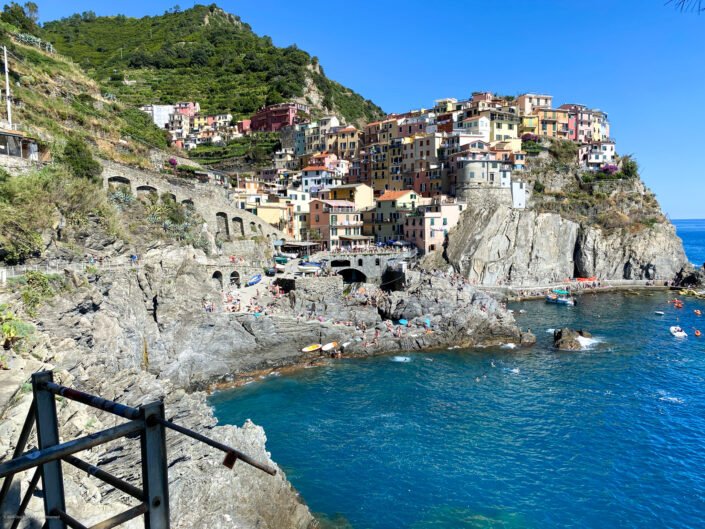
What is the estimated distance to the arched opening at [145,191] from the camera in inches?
1586

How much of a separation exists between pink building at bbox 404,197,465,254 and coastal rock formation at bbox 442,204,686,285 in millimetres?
1136

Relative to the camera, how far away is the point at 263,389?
28.5m

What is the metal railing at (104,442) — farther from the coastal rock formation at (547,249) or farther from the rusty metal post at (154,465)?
the coastal rock formation at (547,249)

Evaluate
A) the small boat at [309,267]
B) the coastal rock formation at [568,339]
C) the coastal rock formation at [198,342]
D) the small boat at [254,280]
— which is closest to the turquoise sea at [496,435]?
the coastal rock formation at [568,339]

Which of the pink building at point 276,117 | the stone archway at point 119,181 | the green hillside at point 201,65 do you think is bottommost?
the stone archway at point 119,181

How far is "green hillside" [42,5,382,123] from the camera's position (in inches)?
3971

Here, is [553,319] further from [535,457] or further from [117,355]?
[117,355]

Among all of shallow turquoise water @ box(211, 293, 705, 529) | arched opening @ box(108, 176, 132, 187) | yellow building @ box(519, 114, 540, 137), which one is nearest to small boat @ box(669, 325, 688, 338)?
shallow turquoise water @ box(211, 293, 705, 529)

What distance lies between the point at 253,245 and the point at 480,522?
112 feet

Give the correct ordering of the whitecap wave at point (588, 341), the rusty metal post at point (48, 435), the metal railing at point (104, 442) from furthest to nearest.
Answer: the whitecap wave at point (588, 341) → the rusty metal post at point (48, 435) → the metal railing at point (104, 442)

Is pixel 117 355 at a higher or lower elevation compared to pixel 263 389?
higher

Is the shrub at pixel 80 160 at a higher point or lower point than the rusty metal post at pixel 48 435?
higher

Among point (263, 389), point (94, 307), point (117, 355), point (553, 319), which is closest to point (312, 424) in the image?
point (263, 389)

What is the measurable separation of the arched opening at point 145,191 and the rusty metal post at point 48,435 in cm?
4026
